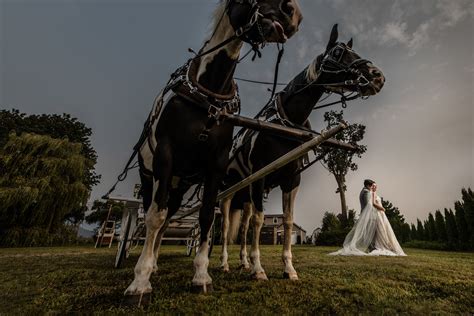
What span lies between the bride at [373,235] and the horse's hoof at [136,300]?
8545mm

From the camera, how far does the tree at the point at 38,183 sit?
17.0 m

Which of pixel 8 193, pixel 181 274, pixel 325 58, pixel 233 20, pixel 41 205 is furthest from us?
pixel 41 205

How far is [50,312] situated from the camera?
2.23 m

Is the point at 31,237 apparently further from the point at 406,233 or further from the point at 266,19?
the point at 406,233

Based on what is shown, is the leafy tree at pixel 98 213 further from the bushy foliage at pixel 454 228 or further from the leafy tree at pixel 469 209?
the leafy tree at pixel 469 209

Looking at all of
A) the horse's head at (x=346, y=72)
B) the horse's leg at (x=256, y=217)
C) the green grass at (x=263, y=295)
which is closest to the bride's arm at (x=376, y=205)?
the green grass at (x=263, y=295)

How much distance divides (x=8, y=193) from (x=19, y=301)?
18.2m

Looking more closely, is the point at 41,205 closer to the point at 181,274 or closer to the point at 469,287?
the point at 181,274

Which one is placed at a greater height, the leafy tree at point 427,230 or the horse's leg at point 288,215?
the leafy tree at point 427,230

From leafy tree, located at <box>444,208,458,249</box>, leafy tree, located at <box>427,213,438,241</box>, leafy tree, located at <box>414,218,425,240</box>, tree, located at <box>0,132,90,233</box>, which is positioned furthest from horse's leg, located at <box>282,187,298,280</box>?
leafy tree, located at <box>414,218,425,240</box>

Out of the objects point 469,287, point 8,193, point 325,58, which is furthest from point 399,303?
point 8,193

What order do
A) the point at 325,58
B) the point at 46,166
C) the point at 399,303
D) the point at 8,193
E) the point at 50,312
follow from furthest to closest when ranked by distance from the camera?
the point at 46,166 < the point at 8,193 < the point at 325,58 < the point at 399,303 < the point at 50,312

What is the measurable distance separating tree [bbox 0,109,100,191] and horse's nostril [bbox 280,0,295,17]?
27963 mm

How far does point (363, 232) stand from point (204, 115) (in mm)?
9773
